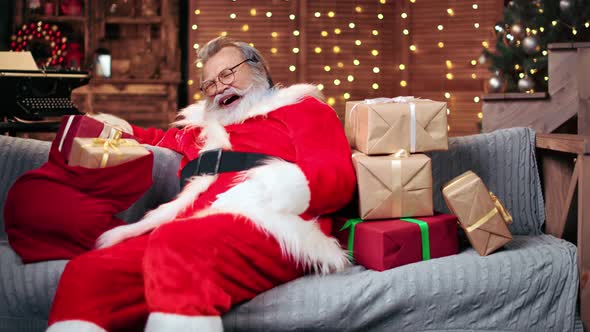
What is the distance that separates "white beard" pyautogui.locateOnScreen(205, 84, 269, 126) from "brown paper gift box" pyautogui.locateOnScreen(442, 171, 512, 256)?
691mm

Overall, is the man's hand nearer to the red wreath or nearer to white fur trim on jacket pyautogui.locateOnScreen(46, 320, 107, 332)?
white fur trim on jacket pyautogui.locateOnScreen(46, 320, 107, 332)

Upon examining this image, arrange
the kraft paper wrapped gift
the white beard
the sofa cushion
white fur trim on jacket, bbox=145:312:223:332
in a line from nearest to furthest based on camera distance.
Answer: white fur trim on jacket, bbox=145:312:223:332
the kraft paper wrapped gift
the white beard
the sofa cushion

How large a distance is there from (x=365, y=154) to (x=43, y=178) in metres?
0.97

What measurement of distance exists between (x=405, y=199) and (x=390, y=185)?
64 mm

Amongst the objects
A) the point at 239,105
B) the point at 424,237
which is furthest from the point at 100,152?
the point at 424,237

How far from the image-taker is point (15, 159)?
92.9 inches

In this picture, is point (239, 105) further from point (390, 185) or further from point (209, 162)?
point (390, 185)

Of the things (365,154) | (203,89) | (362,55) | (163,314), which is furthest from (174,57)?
(163,314)

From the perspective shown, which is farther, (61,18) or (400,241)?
(61,18)

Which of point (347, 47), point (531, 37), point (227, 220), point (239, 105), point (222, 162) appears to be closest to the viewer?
point (227, 220)

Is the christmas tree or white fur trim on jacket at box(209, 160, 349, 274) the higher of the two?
the christmas tree

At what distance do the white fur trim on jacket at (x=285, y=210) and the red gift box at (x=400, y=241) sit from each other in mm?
86

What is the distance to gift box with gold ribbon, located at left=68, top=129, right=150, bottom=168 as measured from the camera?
6.75ft

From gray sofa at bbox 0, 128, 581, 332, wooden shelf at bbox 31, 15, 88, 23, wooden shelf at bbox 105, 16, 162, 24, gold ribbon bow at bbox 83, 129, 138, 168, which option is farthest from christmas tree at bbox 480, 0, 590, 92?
wooden shelf at bbox 31, 15, 88, 23
